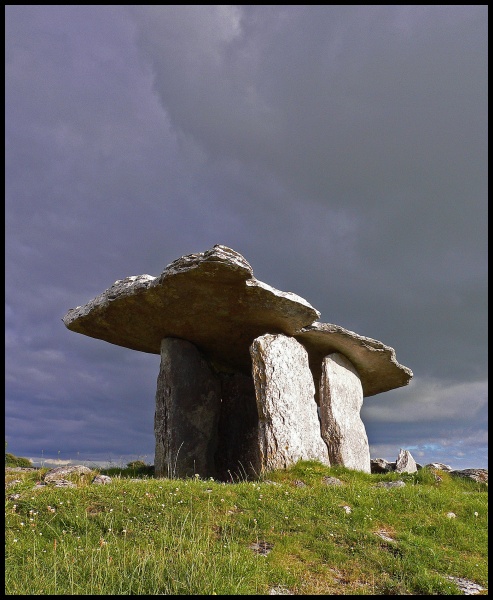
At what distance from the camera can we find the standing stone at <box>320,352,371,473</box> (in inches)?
612

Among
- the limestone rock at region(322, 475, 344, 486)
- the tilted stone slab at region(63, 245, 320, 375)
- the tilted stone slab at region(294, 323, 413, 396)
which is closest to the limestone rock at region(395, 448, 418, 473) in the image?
the tilted stone slab at region(294, 323, 413, 396)

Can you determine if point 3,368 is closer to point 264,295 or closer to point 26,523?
point 26,523

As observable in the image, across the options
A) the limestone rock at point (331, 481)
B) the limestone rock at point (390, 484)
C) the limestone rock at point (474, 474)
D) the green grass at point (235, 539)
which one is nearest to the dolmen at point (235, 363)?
the limestone rock at point (331, 481)

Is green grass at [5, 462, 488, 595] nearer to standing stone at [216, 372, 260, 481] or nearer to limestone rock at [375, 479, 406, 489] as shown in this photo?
limestone rock at [375, 479, 406, 489]

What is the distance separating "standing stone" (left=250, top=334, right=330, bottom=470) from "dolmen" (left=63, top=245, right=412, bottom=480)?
1.1 inches

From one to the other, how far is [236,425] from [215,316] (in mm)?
5272

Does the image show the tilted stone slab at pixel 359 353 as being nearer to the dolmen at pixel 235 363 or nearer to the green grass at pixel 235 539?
the dolmen at pixel 235 363

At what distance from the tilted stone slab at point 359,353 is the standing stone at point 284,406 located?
46.2 inches

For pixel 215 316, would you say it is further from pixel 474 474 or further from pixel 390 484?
pixel 474 474

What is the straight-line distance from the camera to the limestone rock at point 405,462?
1874 centimetres

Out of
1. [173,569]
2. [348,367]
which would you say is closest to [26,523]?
[173,569]

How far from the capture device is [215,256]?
13180 mm

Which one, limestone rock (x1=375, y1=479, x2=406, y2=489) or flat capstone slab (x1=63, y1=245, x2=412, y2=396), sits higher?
flat capstone slab (x1=63, y1=245, x2=412, y2=396)

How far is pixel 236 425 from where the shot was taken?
19.2 metres
